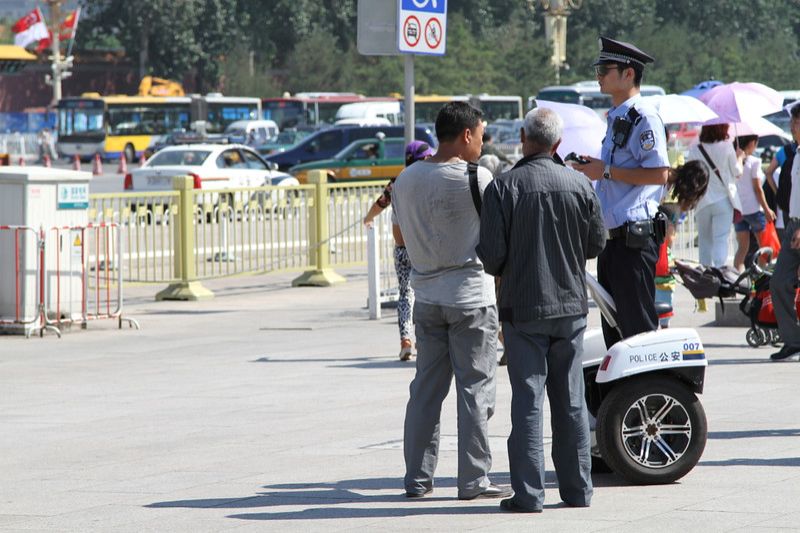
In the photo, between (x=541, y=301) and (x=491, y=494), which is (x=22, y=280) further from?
(x=541, y=301)

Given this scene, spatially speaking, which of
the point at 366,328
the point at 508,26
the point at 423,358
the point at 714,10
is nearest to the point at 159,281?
the point at 366,328

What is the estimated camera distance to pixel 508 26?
9575cm

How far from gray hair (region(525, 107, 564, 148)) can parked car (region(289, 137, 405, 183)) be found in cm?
3124

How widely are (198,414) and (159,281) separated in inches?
297

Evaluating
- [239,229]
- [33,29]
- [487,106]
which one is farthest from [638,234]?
[33,29]

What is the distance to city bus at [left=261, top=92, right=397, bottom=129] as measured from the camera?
229 ft

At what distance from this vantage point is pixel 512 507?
6.55 m

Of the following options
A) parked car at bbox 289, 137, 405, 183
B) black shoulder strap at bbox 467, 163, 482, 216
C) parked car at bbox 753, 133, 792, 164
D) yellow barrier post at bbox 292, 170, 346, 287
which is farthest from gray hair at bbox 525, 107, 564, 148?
parked car at bbox 753, 133, 792, 164

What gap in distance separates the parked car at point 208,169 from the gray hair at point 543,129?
69.8 feet

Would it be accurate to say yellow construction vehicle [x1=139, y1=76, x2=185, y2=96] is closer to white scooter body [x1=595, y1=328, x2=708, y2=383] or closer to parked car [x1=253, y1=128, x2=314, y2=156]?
parked car [x1=253, y1=128, x2=314, y2=156]

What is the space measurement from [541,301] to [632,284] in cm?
69

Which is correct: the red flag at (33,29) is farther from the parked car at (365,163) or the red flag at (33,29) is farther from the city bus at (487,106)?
the parked car at (365,163)

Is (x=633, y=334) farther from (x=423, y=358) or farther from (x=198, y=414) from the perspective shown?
(x=198, y=414)

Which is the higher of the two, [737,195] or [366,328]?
[737,195]
